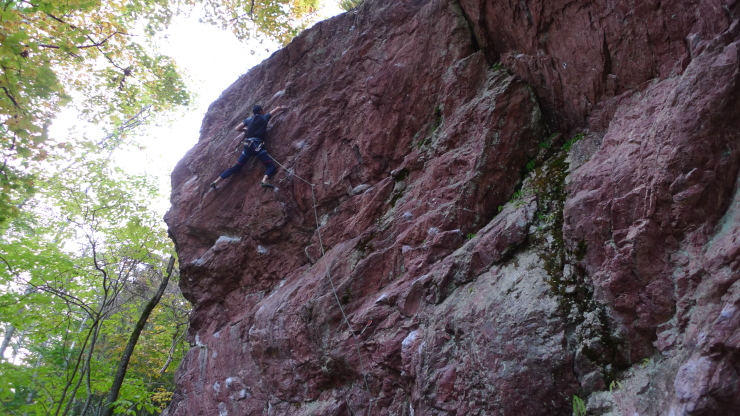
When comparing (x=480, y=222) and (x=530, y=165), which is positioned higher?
(x=530, y=165)

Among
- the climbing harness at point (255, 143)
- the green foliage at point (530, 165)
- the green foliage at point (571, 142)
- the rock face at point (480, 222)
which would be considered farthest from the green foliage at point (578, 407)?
the climbing harness at point (255, 143)

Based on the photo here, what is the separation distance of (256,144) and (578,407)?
7594 mm

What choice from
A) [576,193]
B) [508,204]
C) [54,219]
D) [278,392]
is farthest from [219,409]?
[54,219]

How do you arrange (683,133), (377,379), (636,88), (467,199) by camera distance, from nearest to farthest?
(683,133) < (636,88) < (377,379) < (467,199)

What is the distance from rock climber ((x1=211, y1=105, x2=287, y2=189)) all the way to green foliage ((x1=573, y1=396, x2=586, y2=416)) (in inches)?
269

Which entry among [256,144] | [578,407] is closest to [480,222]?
[578,407]

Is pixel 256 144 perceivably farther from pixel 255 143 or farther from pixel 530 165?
pixel 530 165

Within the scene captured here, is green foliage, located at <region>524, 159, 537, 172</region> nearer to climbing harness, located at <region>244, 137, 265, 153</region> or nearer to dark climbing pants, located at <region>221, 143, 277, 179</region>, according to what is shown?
dark climbing pants, located at <region>221, 143, 277, 179</region>

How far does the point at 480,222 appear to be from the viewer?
5.93 metres

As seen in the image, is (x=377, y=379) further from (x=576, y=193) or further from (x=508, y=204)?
(x=576, y=193)

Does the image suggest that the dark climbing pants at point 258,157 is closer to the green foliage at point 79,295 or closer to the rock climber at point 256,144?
the rock climber at point 256,144

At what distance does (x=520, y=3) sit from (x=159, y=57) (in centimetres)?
1047

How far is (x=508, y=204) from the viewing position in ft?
19.2

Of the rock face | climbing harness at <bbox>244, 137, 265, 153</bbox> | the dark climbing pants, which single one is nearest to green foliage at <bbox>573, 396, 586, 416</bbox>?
the rock face
